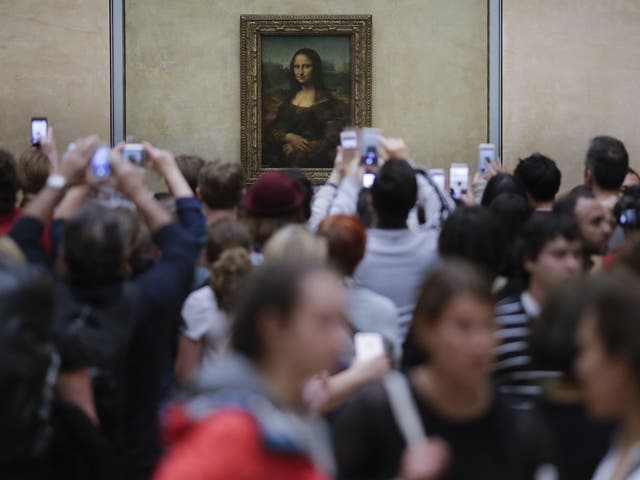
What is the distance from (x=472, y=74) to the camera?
51.7ft

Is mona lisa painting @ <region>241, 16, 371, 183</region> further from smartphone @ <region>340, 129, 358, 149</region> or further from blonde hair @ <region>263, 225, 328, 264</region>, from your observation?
blonde hair @ <region>263, 225, 328, 264</region>

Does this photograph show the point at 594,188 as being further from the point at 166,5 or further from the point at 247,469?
the point at 166,5

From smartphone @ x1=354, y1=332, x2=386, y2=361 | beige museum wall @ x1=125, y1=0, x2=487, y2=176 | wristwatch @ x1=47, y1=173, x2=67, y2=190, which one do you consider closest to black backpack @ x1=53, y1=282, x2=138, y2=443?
wristwatch @ x1=47, y1=173, x2=67, y2=190

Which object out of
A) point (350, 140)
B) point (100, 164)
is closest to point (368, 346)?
point (100, 164)

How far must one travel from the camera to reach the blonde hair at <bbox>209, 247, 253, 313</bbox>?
5172mm

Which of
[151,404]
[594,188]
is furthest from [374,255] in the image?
[594,188]

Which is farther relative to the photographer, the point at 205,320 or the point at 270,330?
the point at 205,320

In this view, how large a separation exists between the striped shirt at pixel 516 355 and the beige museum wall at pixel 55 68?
11049 millimetres

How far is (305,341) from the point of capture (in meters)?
2.76

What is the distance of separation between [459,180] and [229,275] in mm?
5760

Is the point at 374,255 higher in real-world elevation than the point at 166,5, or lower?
lower

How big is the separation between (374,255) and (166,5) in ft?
33.6

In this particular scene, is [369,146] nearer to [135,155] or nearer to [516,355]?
[135,155]

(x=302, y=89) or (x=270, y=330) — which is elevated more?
(x=302, y=89)
